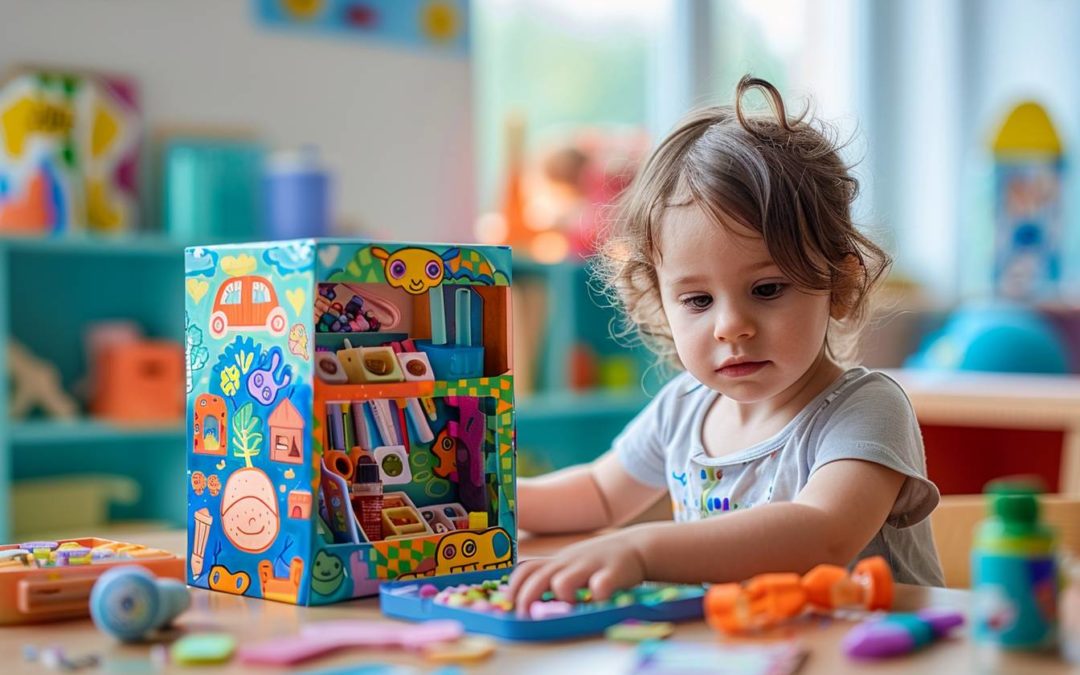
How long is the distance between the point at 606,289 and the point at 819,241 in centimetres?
36

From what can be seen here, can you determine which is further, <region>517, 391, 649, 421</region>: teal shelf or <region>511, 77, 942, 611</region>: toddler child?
<region>517, 391, 649, 421</region>: teal shelf

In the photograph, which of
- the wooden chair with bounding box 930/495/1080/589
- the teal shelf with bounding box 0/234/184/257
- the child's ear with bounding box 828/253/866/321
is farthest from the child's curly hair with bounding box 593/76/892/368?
the teal shelf with bounding box 0/234/184/257

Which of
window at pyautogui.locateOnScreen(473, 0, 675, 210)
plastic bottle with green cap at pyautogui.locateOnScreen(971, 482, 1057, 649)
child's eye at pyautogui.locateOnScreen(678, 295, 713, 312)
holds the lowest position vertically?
plastic bottle with green cap at pyautogui.locateOnScreen(971, 482, 1057, 649)

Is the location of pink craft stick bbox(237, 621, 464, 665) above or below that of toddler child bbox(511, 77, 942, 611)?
below

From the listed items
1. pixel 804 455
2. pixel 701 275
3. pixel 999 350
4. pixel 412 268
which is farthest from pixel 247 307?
pixel 999 350

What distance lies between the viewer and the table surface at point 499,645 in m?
0.71

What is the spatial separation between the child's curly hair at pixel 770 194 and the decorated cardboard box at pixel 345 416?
0.62 feet

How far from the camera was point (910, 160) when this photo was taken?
4.71m

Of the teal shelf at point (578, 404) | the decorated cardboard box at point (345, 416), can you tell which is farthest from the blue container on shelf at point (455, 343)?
the teal shelf at point (578, 404)

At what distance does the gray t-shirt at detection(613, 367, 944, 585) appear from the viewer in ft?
3.43

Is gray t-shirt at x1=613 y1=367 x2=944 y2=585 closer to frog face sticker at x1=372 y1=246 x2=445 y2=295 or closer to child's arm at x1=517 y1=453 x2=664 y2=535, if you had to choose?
child's arm at x1=517 y1=453 x2=664 y2=535

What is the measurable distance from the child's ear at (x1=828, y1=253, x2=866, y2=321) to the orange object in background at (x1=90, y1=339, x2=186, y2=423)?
191cm

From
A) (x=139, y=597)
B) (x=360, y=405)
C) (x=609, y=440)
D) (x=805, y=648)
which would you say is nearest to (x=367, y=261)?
(x=360, y=405)

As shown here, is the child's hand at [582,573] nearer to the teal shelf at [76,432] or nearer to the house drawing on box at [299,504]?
the house drawing on box at [299,504]
